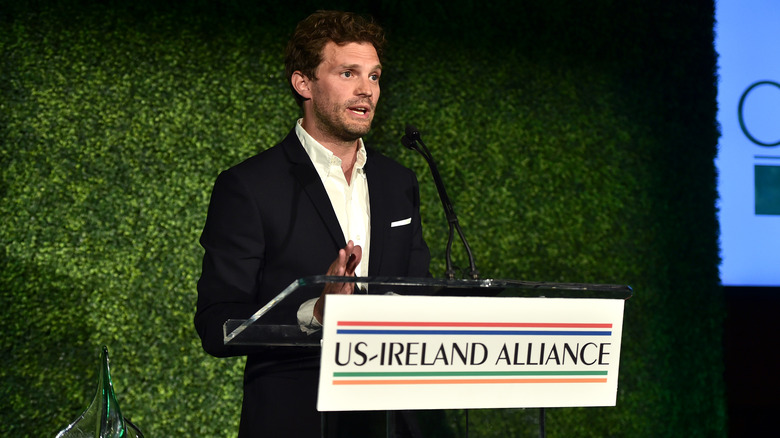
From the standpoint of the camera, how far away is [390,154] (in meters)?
3.22

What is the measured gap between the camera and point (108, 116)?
9.48 feet

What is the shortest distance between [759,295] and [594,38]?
1380mm

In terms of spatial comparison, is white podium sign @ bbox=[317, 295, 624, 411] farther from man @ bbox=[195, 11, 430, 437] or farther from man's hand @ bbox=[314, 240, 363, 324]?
man @ bbox=[195, 11, 430, 437]

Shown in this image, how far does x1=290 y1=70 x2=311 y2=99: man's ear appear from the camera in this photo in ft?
6.17

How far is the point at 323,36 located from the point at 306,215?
44 centimetres

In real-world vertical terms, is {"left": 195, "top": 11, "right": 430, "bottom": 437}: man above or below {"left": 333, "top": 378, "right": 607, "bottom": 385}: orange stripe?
above

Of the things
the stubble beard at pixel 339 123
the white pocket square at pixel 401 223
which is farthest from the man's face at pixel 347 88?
the white pocket square at pixel 401 223

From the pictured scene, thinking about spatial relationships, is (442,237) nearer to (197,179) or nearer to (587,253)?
(587,253)

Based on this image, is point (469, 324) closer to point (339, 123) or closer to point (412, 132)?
point (412, 132)

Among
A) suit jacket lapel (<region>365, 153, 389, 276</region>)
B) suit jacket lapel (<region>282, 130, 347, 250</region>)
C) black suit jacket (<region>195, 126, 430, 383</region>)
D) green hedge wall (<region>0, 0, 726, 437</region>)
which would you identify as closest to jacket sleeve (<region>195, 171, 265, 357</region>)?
black suit jacket (<region>195, 126, 430, 383</region>)

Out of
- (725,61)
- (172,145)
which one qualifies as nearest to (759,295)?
(725,61)

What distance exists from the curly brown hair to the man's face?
0.02 meters

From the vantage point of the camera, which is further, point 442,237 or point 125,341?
point 442,237

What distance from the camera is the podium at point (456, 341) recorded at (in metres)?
1.11
